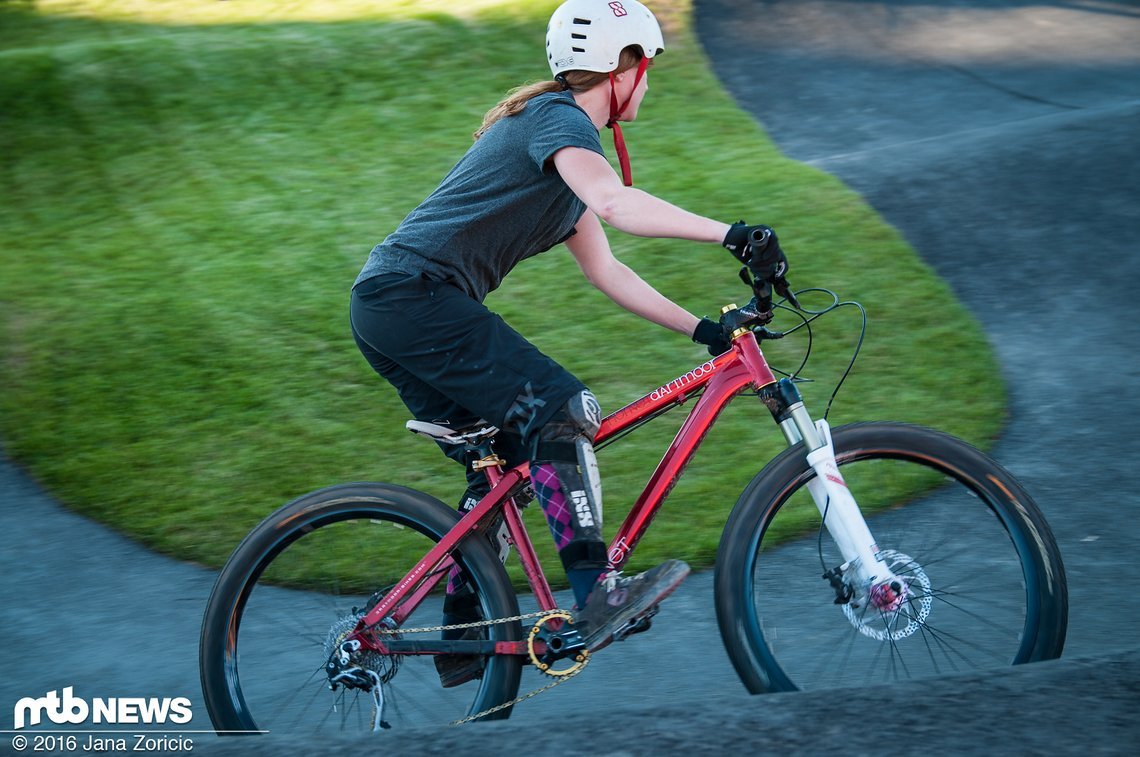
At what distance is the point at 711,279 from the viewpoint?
7039mm

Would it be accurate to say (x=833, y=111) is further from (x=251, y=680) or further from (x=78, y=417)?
(x=251, y=680)

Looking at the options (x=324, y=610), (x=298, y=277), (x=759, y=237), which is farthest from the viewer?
(x=298, y=277)

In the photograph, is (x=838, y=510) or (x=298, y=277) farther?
(x=298, y=277)

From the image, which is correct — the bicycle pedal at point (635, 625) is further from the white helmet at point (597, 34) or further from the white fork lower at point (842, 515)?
the white helmet at point (597, 34)

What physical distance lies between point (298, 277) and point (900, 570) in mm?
5152

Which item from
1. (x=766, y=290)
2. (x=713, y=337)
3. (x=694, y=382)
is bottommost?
(x=694, y=382)

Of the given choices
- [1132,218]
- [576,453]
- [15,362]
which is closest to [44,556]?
[15,362]

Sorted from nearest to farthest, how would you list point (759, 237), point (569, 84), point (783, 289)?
point (759, 237) → point (783, 289) → point (569, 84)

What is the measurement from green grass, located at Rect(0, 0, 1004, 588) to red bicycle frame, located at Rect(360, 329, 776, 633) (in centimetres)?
141

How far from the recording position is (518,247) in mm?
3387

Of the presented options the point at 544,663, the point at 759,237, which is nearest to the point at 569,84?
the point at 759,237

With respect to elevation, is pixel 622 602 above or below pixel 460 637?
above

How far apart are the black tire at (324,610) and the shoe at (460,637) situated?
51 mm

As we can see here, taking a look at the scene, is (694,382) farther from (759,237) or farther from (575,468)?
(759,237)
